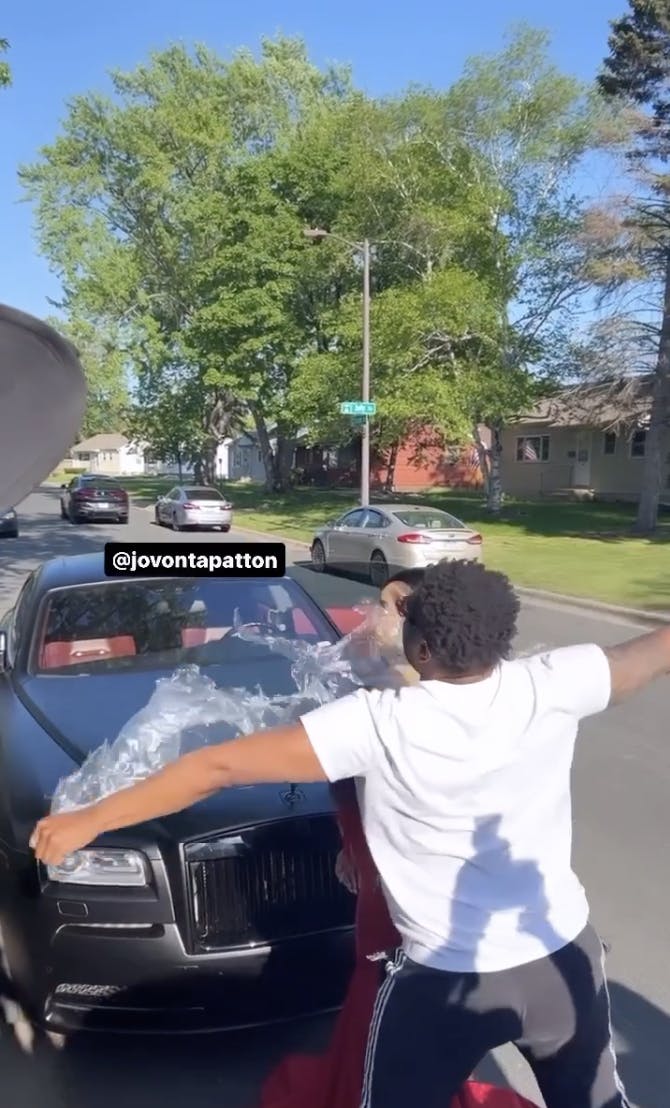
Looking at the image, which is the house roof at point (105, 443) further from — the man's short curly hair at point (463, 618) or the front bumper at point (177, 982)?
the man's short curly hair at point (463, 618)

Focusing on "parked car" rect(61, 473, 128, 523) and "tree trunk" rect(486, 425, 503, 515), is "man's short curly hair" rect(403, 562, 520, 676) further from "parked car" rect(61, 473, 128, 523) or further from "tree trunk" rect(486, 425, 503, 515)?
"parked car" rect(61, 473, 128, 523)

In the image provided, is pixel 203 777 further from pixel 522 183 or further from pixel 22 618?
pixel 522 183

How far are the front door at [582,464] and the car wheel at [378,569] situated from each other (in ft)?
84.3

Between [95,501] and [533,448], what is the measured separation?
69.8 feet

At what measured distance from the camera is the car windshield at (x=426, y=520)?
17.8 meters

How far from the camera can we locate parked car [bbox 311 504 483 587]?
17.4 meters

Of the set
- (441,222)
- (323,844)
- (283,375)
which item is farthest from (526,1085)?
(283,375)

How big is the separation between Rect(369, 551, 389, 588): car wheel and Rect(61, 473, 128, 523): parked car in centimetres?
1693

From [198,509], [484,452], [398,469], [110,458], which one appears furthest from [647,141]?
[110,458]

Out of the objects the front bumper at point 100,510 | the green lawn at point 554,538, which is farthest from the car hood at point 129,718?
the front bumper at point 100,510

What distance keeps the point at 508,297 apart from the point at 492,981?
29.7 meters

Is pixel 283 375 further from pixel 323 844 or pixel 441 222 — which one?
pixel 323 844

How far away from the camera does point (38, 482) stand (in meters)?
1.63
